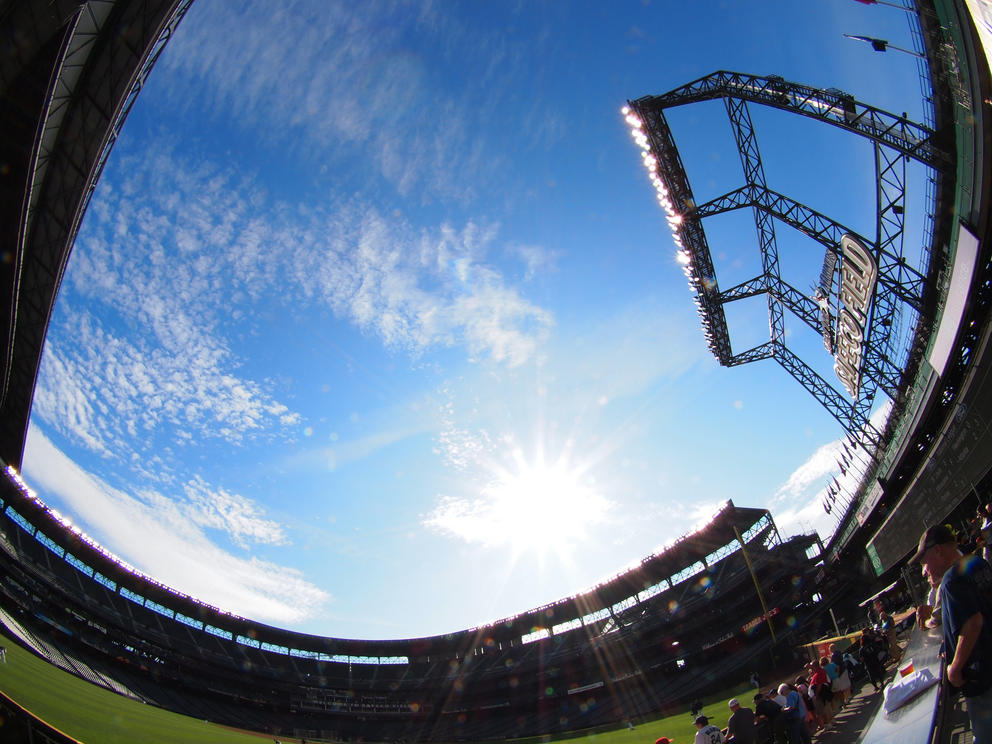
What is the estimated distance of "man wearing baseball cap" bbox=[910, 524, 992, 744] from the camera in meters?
2.26

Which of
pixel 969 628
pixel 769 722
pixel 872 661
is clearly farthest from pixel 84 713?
pixel 872 661

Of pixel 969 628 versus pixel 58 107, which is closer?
pixel 969 628

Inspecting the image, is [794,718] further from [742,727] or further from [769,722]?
[742,727]

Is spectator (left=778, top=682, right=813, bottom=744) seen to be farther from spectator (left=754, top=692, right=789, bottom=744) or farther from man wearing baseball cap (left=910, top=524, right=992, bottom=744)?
man wearing baseball cap (left=910, top=524, right=992, bottom=744)

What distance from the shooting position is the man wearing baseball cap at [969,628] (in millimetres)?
2260

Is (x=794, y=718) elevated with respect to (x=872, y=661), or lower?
elevated

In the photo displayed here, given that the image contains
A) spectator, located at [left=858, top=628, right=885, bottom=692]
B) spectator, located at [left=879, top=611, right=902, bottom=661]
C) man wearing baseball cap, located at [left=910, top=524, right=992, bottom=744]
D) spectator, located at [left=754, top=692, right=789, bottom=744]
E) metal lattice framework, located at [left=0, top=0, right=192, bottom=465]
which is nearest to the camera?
man wearing baseball cap, located at [left=910, top=524, right=992, bottom=744]

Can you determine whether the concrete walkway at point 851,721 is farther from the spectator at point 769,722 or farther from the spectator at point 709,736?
the spectator at point 709,736

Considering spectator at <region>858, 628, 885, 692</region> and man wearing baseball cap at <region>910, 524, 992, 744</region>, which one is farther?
spectator at <region>858, 628, 885, 692</region>

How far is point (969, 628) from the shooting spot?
7.73ft

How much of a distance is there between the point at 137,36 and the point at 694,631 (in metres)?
55.5

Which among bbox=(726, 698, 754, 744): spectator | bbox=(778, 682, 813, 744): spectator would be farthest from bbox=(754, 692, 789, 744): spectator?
bbox=(726, 698, 754, 744): spectator

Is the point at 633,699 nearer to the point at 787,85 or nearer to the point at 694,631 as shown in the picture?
the point at 694,631

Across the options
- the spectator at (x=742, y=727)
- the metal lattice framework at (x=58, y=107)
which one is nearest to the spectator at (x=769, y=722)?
the spectator at (x=742, y=727)
